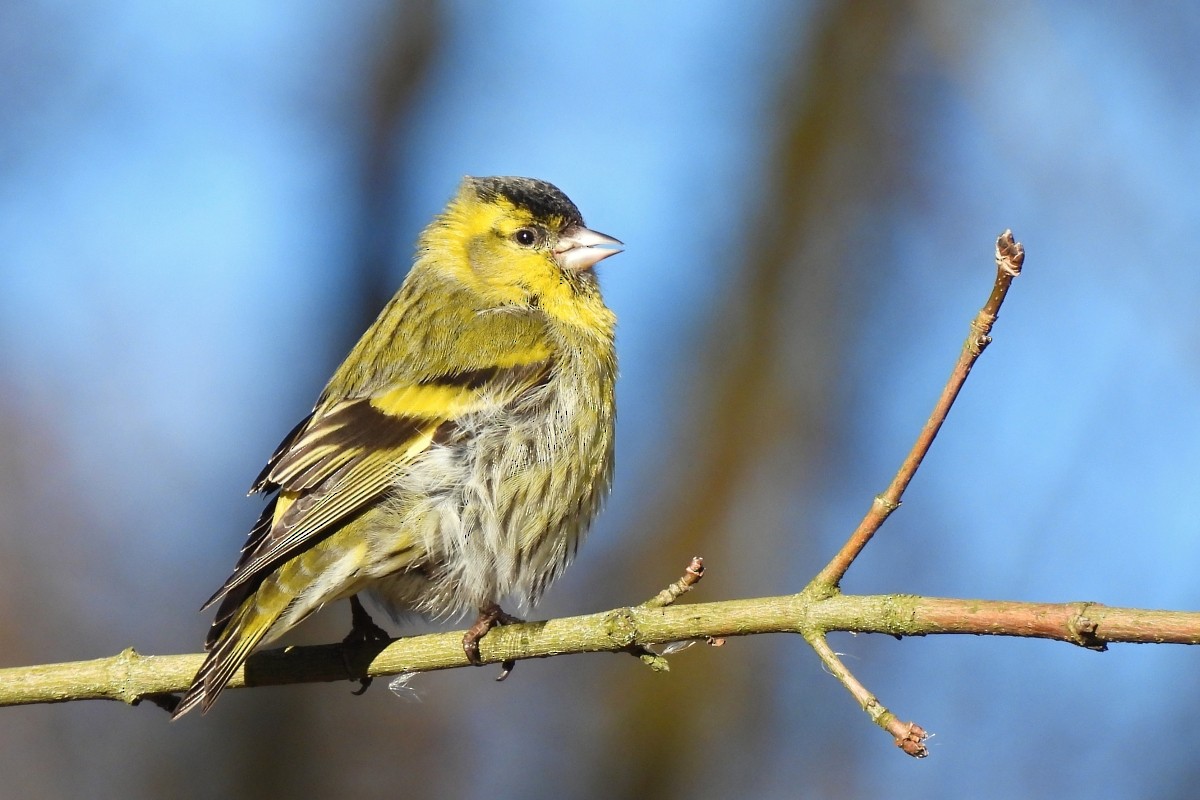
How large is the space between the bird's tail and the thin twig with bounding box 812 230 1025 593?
1.77 meters

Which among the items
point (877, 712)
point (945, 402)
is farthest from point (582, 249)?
point (877, 712)

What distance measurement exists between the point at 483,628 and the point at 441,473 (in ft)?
2.31

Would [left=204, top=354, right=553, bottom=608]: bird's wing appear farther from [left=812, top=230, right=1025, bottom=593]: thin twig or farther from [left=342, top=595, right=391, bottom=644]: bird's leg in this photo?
[left=812, top=230, right=1025, bottom=593]: thin twig

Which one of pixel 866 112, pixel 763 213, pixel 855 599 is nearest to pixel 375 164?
pixel 763 213

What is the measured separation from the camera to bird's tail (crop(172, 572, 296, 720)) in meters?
3.73

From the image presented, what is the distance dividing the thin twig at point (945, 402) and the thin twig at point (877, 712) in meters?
0.15

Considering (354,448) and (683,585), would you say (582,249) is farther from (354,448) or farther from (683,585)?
(683,585)

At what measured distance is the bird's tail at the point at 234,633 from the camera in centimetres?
373

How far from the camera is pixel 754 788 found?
8.12m

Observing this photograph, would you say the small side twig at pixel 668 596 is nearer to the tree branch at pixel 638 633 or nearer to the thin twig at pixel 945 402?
the tree branch at pixel 638 633

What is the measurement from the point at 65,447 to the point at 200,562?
155cm

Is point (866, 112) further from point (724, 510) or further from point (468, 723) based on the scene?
point (468, 723)

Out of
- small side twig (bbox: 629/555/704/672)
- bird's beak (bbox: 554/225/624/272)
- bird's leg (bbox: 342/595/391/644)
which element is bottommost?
bird's leg (bbox: 342/595/391/644)

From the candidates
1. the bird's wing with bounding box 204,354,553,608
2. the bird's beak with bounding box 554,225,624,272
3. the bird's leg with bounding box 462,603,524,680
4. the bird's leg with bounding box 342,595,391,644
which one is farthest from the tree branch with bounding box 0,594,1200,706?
the bird's beak with bounding box 554,225,624,272
